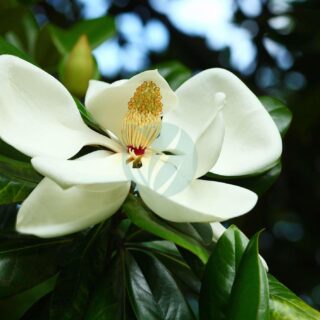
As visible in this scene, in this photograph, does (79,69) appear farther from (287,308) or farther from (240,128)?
(287,308)

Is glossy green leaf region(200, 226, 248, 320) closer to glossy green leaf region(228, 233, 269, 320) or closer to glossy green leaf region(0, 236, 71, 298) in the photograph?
glossy green leaf region(228, 233, 269, 320)

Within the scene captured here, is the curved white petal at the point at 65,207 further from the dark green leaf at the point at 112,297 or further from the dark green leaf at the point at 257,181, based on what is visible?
the dark green leaf at the point at 257,181

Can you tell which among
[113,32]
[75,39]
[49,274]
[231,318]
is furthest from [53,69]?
[231,318]

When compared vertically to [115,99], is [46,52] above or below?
below

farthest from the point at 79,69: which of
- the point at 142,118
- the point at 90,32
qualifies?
the point at 142,118

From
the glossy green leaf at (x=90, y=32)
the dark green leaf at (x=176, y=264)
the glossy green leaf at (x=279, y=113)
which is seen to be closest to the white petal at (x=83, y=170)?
the dark green leaf at (x=176, y=264)

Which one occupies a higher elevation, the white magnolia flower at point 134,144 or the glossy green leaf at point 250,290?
the white magnolia flower at point 134,144
